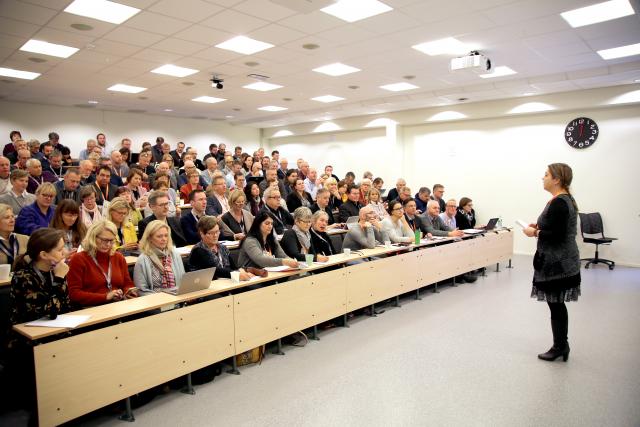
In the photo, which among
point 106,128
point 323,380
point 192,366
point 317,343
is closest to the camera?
point 192,366

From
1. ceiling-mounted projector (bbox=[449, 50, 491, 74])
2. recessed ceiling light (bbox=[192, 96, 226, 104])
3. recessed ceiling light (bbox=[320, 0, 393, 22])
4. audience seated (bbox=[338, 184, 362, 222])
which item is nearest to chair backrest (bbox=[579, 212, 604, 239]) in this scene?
ceiling-mounted projector (bbox=[449, 50, 491, 74])

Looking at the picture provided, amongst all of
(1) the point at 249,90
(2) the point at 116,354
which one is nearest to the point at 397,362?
(2) the point at 116,354

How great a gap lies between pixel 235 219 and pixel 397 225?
247cm

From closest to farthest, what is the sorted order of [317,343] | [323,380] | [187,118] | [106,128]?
[323,380] → [317,343] → [106,128] → [187,118]

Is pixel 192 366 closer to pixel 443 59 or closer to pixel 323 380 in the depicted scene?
pixel 323 380

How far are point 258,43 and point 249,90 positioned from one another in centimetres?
327

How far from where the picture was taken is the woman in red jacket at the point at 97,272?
3.09m

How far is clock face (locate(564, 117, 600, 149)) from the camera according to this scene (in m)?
8.90

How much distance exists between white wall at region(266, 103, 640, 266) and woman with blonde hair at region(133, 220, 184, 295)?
884 cm

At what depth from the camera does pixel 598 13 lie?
4973 millimetres

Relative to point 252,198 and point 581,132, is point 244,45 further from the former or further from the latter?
point 581,132

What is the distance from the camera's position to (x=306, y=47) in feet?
20.3

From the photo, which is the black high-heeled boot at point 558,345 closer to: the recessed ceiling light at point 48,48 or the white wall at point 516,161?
the white wall at point 516,161

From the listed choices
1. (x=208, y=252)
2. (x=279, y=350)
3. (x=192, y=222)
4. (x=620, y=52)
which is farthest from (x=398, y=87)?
(x=279, y=350)
